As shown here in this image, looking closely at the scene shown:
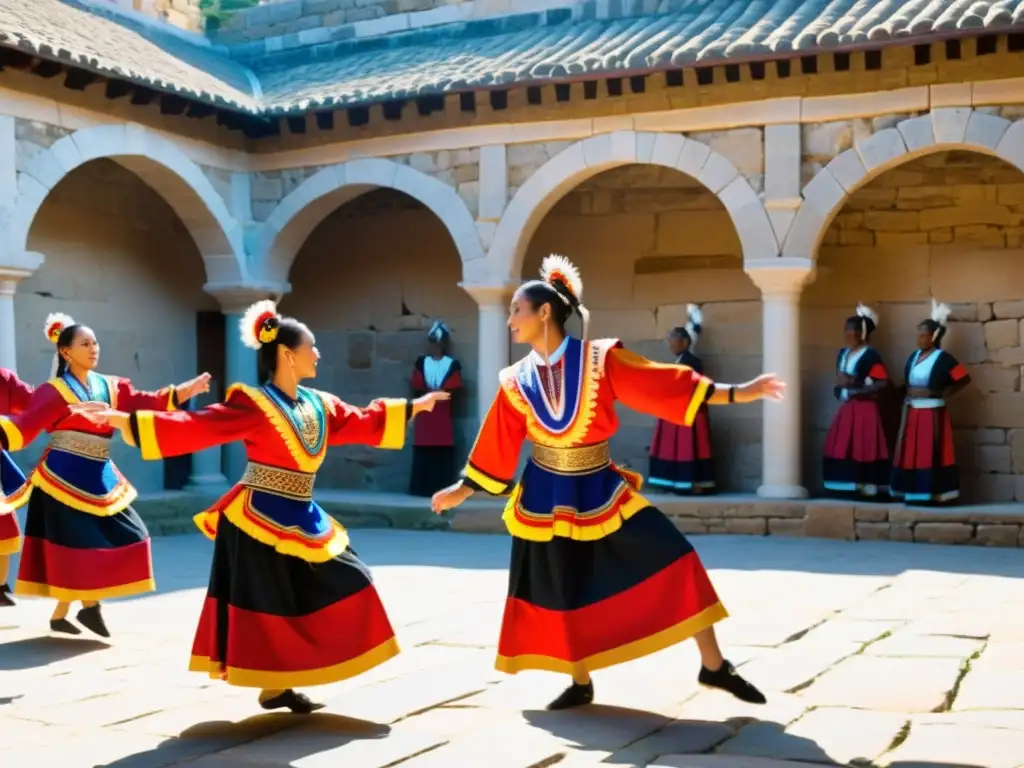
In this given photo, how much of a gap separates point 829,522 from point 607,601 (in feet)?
18.9

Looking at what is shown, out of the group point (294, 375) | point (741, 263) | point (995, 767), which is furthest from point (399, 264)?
point (995, 767)

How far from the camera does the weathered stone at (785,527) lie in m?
9.77

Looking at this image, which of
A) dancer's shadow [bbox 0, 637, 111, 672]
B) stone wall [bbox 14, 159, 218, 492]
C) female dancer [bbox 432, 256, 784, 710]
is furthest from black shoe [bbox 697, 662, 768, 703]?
stone wall [bbox 14, 159, 218, 492]

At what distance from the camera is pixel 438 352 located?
11.9 metres

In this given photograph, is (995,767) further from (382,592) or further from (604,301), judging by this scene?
(604,301)

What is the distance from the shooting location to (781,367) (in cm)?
1006

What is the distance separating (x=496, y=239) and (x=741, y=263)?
2.17 meters

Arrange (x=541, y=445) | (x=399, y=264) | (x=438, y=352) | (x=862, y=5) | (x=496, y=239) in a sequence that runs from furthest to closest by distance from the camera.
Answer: (x=399, y=264) < (x=438, y=352) < (x=496, y=239) < (x=862, y=5) < (x=541, y=445)

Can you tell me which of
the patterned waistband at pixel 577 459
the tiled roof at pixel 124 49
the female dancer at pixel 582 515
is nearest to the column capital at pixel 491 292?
the tiled roof at pixel 124 49

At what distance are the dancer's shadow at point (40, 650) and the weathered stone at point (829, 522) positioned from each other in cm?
558

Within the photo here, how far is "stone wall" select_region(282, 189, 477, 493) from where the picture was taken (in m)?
12.6

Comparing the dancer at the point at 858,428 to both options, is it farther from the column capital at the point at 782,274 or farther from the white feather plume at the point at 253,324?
the white feather plume at the point at 253,324

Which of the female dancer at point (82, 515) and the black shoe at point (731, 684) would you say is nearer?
the black shoe at point (731, 684)

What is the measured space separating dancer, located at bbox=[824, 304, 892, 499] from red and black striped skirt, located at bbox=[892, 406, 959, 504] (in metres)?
0.21
